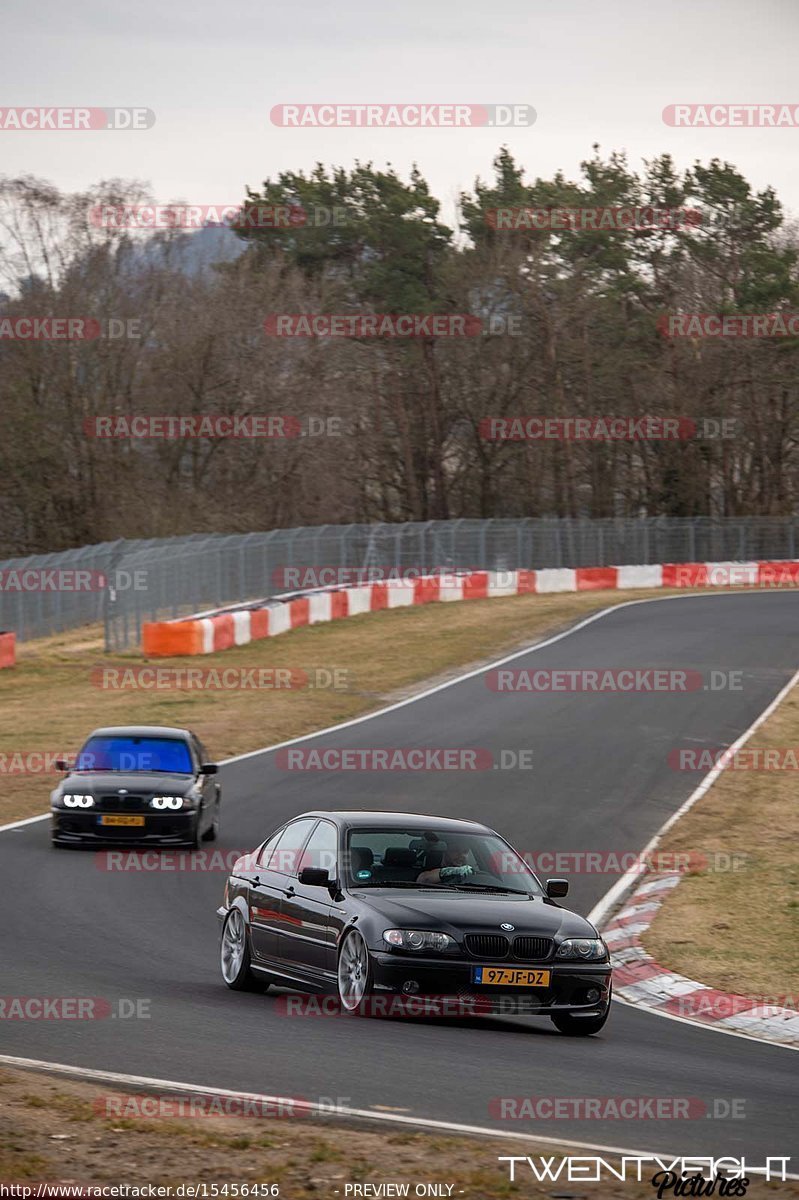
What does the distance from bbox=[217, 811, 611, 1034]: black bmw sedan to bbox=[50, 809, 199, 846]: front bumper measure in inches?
240

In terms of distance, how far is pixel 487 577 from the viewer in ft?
165

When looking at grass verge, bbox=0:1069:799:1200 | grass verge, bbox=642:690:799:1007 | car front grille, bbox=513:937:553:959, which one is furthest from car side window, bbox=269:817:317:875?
grass verge, bbox=0:1069:799:1200

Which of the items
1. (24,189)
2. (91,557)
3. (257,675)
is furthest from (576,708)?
(24,189)

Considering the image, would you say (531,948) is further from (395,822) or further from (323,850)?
(323,850)

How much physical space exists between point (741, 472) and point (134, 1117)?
70231 millimetres

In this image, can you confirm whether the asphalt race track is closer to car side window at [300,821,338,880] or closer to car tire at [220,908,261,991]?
car tire at [220,908,261,991]

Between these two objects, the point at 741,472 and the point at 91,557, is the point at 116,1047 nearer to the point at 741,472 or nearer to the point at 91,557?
the point at 91,557

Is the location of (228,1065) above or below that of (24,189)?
below

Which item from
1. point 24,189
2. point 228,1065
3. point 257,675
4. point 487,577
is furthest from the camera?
point 24,189

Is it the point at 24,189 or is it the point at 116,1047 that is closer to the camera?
the point at 116,1047

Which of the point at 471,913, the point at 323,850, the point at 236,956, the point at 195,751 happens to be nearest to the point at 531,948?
the point at 471,913

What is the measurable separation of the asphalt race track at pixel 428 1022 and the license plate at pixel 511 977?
0.32 metres

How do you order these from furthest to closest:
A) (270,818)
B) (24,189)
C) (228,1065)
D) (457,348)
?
(457,348) → (24,189) → (270,818) → (228,1065)

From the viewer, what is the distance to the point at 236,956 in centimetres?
1180
